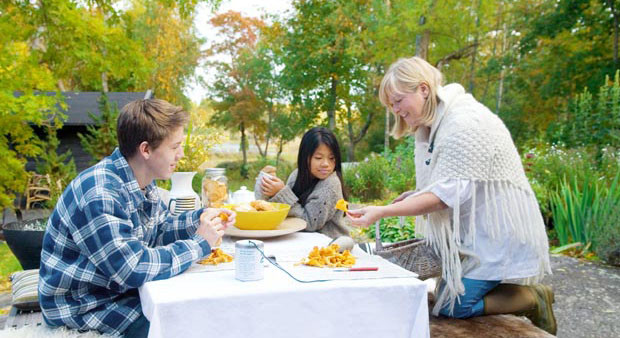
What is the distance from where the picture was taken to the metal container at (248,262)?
167cm

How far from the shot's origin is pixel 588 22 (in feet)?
50.4

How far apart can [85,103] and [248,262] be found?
14.3 meters

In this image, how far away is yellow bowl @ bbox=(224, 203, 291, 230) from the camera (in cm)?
246

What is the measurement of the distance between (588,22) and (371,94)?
8316 mm

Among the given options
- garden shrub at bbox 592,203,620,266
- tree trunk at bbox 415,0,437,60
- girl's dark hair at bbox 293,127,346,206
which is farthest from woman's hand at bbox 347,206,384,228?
tree trunk at bbox 415,0,437,60

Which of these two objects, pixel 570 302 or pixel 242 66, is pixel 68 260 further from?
pixel 242 66

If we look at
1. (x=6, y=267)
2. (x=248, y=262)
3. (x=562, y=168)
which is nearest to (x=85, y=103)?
(x=6, y=267)

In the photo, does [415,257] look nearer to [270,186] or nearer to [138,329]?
[270,186]

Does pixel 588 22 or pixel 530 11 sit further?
pixel 530 11

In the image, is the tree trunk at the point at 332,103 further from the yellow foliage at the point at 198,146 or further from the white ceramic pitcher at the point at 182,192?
the white ceramic pitcher at the point at 182,192

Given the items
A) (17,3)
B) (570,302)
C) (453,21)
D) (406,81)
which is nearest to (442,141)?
(406,81)

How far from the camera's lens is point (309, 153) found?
10.1 ft

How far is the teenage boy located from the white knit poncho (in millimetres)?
1122

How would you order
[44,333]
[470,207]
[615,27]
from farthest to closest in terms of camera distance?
[615,27] → [470,207] → [44,333]
